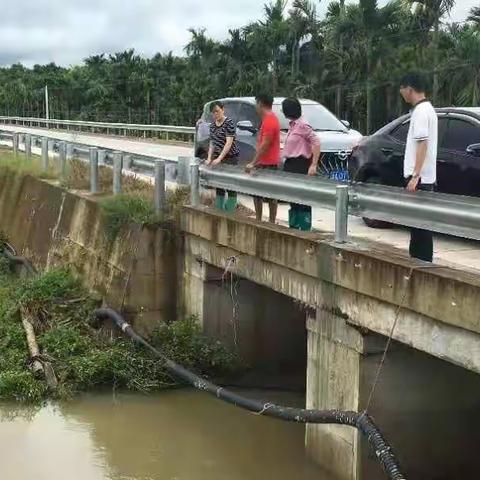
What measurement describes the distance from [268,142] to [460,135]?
2.02m

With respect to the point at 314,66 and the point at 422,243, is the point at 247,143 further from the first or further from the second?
the point at 314,66

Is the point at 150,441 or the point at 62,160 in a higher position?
the point at 62,160

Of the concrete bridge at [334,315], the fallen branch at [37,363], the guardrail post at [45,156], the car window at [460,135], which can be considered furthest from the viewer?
the guardrail post at [45,156]

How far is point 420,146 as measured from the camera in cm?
622

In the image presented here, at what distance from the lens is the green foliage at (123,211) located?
10.5 meters

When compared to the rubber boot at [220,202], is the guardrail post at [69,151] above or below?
above

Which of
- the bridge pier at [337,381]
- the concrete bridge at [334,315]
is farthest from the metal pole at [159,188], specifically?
the bridge pier at [337,381]

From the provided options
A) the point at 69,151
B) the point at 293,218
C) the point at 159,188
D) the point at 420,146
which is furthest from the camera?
the point at 69,151

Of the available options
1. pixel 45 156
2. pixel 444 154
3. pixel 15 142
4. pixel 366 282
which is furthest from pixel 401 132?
pixel 15 142

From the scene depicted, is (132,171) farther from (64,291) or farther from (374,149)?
(374,149)

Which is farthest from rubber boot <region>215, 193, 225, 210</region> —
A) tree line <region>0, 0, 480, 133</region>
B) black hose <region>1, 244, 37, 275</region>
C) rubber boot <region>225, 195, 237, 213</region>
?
tree line <region>0, 0, 480, 133</region>

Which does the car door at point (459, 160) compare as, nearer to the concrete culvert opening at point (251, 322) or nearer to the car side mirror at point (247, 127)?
the concrete culvert opening at point (251, 322)

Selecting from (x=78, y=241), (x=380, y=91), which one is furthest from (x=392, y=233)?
(x=380, y=91)

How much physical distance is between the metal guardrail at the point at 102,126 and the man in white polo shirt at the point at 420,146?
21026 mm
